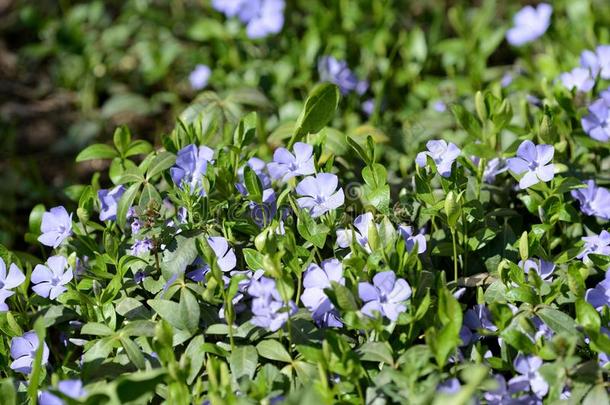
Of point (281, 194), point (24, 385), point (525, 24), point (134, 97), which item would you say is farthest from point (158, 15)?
point (24, 385)

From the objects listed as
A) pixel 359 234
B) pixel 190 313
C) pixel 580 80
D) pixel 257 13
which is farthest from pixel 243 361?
pixel 257 13

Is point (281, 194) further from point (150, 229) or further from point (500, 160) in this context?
point (500, 160)

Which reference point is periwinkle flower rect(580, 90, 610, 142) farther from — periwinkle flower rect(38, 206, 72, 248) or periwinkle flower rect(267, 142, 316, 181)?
periwinkle flower rect(38, 206, 72, 248)

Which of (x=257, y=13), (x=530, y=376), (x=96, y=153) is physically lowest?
(x=530, y=376)

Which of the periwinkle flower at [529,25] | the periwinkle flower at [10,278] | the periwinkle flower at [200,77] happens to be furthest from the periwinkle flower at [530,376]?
the periwinkle flower at [200,77]

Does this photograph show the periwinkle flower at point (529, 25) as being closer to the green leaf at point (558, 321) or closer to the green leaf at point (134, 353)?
the green leaf at point (558, 321)

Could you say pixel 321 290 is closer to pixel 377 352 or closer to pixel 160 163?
pixel 377 352
